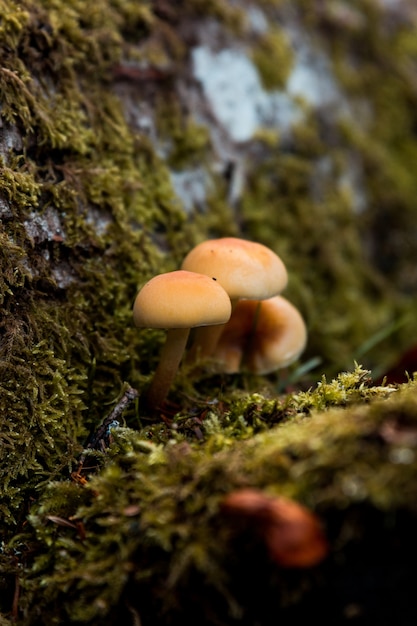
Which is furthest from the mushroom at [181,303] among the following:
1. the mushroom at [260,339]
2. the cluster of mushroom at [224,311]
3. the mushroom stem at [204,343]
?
the mushroom at [260,339]

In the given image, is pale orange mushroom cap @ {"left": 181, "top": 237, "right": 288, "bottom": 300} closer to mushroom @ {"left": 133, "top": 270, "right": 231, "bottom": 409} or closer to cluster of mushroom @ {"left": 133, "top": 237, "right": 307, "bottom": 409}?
cluster of mushroom @ {"left": 133, "top": 237, "right": 307, "bottom": 409}

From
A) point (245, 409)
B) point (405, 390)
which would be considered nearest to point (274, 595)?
point (245, 409)

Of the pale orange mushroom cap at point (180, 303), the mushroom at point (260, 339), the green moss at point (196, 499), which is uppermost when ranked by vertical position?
the pale orange mushroom cap at point (180, 303)

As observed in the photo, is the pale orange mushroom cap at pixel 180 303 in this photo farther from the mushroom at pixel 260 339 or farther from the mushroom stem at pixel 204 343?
the mushroom at pixel 260 339

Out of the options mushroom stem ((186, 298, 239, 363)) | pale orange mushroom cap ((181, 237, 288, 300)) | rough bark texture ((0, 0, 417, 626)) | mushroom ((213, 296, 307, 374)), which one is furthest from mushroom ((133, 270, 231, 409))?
mushroom ((213, 296, 307, 374))

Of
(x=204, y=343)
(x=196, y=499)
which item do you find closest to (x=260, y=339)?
(x=204, y=343)

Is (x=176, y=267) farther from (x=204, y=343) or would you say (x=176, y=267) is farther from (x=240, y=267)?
(x=240, y=267)

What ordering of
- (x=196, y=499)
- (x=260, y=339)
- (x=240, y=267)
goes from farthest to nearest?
1. (x=260, y=339)
2. (x=240, y=267)
3. (x=196, y=499)

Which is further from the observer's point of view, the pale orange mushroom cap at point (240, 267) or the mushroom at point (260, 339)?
the mushroom at point (260, 339)
